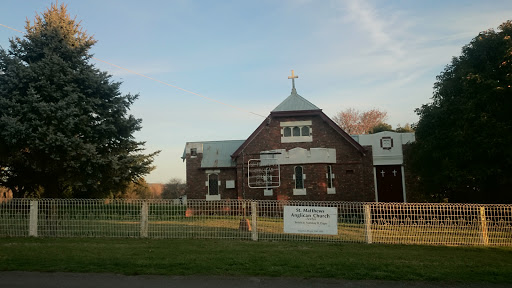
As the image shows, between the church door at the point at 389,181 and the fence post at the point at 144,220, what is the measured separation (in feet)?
60.2

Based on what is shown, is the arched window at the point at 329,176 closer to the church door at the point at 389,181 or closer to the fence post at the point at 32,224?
the church door at the point at 389,181

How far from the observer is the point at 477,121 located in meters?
17.6

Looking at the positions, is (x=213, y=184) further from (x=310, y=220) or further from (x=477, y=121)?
(x=477, y=121)

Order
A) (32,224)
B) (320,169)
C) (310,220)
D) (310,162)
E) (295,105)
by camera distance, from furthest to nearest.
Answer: (295,105) < (310,162) < (320,169) < (32,224) < (310,220)

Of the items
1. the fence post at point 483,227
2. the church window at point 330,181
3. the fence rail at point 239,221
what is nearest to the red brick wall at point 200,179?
the church window at point 330,181

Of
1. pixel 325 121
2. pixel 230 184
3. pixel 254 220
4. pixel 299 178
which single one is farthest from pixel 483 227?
pixel 230 184

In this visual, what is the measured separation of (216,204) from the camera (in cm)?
1098

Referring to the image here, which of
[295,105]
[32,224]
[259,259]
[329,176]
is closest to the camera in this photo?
[259,259]

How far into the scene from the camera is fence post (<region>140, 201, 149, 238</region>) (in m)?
11.2

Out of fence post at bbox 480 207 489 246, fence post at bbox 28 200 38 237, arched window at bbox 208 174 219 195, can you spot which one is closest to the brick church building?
arched window at bbox 208 174 219 195

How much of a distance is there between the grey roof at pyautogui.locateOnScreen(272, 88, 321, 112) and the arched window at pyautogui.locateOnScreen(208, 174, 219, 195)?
6.57 meters

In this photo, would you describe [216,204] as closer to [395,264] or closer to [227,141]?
[395,264]

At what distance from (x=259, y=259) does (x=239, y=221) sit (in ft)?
10.7

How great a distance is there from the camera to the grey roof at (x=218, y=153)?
87.4 ft
